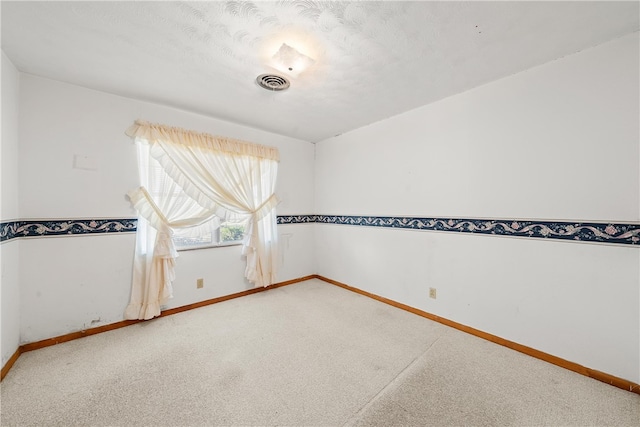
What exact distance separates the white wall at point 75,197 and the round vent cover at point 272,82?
3.92ft

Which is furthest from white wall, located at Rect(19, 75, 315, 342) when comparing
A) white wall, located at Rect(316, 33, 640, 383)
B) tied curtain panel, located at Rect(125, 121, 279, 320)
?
white wall, located at Rect(316, 33, 640, 383)

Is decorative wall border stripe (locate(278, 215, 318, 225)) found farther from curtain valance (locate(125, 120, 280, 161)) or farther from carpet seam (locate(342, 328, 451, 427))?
carpet seam (locate(342, 328, 451, 427))

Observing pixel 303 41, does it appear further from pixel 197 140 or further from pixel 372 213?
pixel 372 213

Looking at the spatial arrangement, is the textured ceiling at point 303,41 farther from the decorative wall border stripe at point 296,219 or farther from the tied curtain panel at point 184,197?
the decorative wall border stripe at point 296,219

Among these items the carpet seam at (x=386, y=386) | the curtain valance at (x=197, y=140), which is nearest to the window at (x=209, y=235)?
the curtain valance at (x=197, y=140)

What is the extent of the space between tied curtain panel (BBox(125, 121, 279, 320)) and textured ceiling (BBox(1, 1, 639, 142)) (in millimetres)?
520

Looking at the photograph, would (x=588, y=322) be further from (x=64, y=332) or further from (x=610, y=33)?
(x=64, y=332)

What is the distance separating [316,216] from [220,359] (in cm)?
249

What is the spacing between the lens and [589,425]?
1.32 meters

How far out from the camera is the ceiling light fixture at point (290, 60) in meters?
1.62

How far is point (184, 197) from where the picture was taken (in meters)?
2.70

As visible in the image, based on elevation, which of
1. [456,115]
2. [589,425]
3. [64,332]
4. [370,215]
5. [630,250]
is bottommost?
[589,425]

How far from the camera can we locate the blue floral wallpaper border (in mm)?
1656

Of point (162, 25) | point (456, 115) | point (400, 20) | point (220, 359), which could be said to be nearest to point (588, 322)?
point (456, 115)
